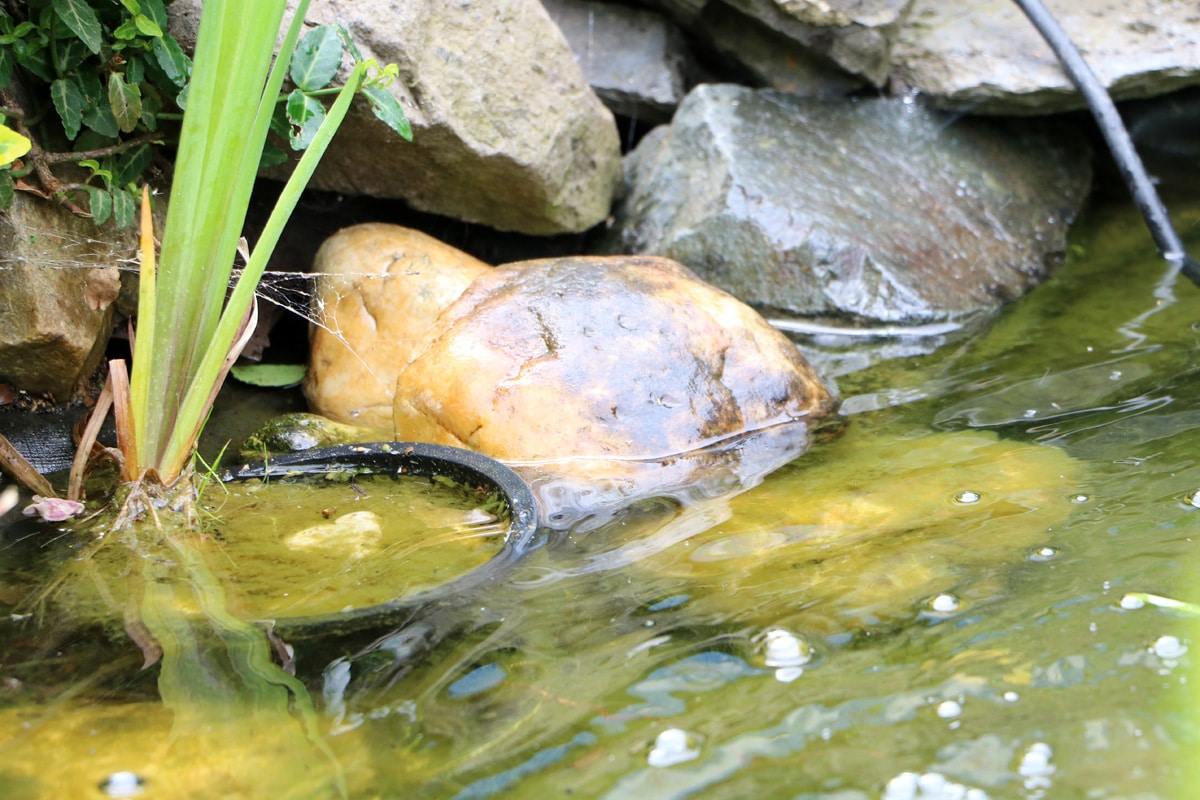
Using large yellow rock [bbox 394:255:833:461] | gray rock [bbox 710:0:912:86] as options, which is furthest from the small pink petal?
gray rock [bbox 710:0:912:86]

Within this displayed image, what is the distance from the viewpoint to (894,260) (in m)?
3.83

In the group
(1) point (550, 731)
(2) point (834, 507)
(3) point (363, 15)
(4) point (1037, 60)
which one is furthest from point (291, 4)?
(4) point (1037, 60)

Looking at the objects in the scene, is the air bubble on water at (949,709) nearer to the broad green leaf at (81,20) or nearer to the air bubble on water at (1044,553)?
the air bubble on water at (1044,553)

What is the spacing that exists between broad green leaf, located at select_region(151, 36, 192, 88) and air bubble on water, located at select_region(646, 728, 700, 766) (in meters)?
2.17

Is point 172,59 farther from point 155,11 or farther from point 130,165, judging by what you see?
point 130,165

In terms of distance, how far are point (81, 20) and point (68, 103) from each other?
227 mm

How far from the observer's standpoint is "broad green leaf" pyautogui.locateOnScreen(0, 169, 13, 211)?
2.36 metres

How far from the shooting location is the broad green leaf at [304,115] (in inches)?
98.9

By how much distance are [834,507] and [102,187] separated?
2.21 meters

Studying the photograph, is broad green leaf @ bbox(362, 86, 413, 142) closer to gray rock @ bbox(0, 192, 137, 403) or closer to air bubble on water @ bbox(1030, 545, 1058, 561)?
gray rock @ bbox(0, 192, 137, 403)

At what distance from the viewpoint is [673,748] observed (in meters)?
1.42

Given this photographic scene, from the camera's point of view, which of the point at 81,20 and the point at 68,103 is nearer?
the point at 81,20

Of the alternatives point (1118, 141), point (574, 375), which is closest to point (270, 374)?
point (574, 375)

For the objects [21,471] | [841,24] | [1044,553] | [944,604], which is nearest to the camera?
[944,604]
